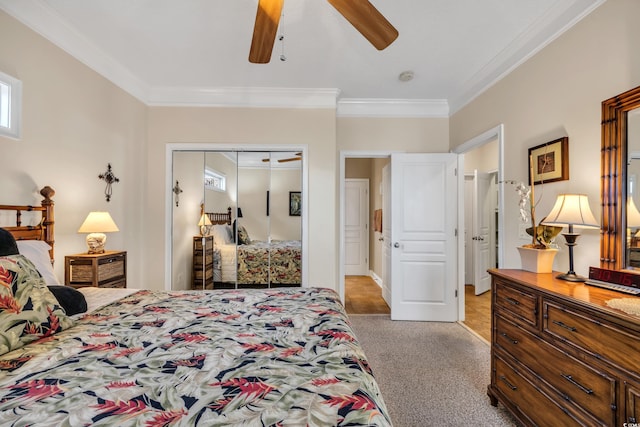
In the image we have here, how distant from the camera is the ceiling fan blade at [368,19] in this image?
1449mm

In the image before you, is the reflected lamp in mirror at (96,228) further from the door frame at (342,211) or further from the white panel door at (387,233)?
the white panel door at (387,233)

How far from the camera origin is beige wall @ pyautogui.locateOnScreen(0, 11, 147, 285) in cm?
200

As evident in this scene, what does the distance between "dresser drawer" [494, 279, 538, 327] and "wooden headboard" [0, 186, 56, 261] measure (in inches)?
131

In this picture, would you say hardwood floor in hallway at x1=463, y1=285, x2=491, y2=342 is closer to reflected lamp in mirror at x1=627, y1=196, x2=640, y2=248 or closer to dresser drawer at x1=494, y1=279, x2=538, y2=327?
dresser drawer at x1=494, y1=279, x2=538, y2=327

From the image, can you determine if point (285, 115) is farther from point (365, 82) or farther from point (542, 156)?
point (542, 156)

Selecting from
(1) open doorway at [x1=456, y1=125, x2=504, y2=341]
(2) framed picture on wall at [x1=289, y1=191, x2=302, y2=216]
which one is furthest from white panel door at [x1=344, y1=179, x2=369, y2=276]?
(2) framed picture on wall at [x1=289, y1=191, x2=302, y2=216]

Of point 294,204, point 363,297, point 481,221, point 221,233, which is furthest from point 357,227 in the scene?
point 221,233

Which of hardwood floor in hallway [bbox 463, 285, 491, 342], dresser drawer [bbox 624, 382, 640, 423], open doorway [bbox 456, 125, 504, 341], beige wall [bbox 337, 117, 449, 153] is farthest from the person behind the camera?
open doorway [bbox 456, 125, 504, 341]

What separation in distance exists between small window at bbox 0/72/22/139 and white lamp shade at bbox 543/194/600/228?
3.57 metres

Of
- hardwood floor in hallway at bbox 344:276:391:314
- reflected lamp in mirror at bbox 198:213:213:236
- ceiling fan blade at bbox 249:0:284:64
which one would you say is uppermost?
ceiling fan blade at bbox 249:0:284:64

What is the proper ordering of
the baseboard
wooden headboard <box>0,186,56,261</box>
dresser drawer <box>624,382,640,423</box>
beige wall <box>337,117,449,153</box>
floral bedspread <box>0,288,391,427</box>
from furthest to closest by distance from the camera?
the baseboard, beige wall <box>337,117,449,153</box>, wooden headboard <box>0,186,56,261</box>, dresser drawer <box>624,382,640,423</box>, floral bedspread <box>0,288,391,427</box>

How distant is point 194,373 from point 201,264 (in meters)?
2.76

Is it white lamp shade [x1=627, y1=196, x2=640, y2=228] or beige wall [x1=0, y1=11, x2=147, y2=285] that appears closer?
white lamp shade [x1=627, y1=196, x2=640, y2=228]

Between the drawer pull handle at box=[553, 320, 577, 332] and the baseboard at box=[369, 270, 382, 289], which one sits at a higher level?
the drawer pull handle at box=[553, 320, 577, 332]
